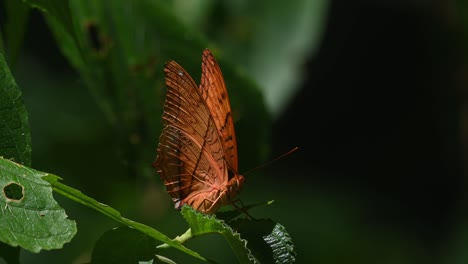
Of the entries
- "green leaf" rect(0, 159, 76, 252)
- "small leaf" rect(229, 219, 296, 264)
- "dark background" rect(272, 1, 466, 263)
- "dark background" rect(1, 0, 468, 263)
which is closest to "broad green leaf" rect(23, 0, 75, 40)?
"green leaf" rect(0, 159, 76, 252)

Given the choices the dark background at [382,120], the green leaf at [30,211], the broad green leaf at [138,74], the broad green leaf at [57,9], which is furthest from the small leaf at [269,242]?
the dark background at [382,120]

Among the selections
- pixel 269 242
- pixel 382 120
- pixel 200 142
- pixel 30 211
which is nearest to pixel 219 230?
pixel 269 242

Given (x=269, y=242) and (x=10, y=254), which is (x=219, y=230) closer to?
(x=269, y=242)

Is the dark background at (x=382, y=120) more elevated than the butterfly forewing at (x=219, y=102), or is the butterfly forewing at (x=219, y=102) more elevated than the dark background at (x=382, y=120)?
the dark background at (x=382, y=120)

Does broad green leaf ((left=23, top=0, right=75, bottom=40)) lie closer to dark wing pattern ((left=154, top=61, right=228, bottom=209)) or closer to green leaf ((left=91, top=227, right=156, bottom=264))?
dark wing pattern ((left=154, top=61, right=228, bottom=209))

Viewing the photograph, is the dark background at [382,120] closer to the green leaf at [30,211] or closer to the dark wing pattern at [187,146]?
the dark wing pattern at [187,146]

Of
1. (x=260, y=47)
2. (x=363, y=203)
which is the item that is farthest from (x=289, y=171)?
(x=260, y=47)
